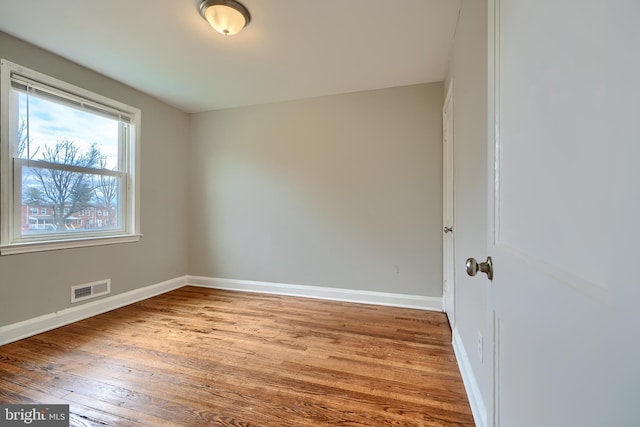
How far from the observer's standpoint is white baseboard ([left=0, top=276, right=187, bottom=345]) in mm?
2158

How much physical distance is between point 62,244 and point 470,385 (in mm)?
3478

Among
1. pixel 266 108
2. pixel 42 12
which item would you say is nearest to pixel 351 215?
pixel 266 108

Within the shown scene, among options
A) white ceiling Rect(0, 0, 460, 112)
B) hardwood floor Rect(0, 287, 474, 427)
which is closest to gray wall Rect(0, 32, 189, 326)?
white ceiling Rect(0, 0, 460, 112)

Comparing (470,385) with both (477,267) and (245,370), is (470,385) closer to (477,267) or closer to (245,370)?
(477,267)

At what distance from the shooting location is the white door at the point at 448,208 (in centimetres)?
237

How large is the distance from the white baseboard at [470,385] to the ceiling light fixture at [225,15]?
2.71m

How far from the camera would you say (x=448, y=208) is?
8.32ft

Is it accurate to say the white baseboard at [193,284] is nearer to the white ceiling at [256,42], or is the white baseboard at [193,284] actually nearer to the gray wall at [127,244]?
the gray wall at [127,244]

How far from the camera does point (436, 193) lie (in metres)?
2.86

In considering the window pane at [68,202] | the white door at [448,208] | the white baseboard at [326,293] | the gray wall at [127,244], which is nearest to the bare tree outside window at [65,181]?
the window pane at [68,202]

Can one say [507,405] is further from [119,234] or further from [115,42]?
[119,234]

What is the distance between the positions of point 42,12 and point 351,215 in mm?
3054

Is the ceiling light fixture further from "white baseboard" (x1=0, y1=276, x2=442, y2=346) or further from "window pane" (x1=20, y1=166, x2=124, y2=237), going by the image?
"white baseboard" (x1=0, y1=276, x2=442, y2=346)

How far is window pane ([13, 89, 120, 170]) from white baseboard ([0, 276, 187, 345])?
1415 millimetres
